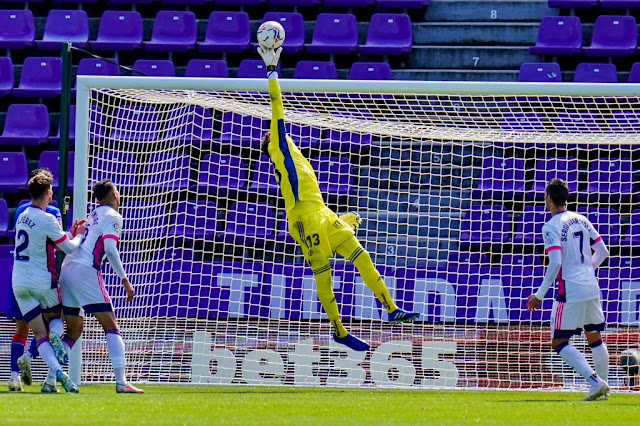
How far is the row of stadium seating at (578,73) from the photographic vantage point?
14508mm

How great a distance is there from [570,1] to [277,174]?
8.32 m

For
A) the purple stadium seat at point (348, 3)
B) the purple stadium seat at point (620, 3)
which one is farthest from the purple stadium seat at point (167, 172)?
the purple stadium seat at point (620, 3)

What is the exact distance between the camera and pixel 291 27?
15.8 meters

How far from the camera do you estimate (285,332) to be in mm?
11391

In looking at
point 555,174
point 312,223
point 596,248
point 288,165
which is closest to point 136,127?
point 288,165

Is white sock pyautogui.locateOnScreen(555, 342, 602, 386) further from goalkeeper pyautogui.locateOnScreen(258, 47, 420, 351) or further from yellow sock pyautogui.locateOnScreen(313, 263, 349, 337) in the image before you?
yellow sock pyautogui.locateOnScreen(313, 263, 349, 337)

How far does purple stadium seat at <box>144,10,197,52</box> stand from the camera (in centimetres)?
1597

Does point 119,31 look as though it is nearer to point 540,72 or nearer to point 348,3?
point 348,3

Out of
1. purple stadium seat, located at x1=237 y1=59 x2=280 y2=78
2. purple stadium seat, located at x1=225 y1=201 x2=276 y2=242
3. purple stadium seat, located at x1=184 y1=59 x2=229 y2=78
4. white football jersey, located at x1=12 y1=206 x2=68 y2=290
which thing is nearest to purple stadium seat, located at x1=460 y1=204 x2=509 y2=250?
purple stadium seat, located at x1=225 y1=201 x2=276 y2=242

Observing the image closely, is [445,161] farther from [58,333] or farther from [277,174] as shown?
[58,333]

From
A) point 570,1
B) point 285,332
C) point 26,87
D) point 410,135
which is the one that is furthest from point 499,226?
point 26,87

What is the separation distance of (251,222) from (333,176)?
1154 mm

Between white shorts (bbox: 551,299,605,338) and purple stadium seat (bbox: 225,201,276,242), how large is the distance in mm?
4581

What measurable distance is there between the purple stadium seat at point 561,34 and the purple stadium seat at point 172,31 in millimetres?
5105
